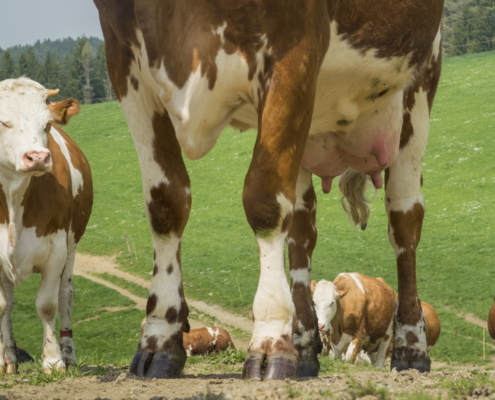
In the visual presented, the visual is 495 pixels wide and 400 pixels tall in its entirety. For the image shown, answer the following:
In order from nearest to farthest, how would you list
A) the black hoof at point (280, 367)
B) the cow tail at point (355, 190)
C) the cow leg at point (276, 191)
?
1. the black hoof at point (280, 367)
2. the cow leg at point (276, 191)
3. the cow tail at point (355, 190)

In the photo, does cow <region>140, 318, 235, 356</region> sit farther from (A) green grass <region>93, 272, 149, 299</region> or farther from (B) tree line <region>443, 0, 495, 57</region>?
(B) tree line <region>443, 0, 495, 57</region>

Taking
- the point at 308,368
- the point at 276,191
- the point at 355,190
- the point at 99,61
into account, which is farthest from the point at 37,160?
the point at 99,61

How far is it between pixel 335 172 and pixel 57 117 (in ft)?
8.48

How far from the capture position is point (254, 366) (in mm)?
4418

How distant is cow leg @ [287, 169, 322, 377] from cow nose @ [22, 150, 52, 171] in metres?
2.07

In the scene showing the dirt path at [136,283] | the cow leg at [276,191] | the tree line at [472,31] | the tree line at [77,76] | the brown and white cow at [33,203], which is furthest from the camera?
the tree line at [77,76]

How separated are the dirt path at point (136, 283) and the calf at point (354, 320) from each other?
6.14 feet

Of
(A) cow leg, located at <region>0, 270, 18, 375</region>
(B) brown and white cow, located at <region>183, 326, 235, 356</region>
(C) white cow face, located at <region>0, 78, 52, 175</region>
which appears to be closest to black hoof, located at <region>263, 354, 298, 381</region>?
(A) cow leg, located at <region>0, 270, 18, 375</region>

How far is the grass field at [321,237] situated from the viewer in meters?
20.9

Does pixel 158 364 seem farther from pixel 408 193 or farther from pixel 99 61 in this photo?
pixel 99 61

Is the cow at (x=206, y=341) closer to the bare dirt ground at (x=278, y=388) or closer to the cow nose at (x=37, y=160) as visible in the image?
the cow nose at (x=37, y=160)

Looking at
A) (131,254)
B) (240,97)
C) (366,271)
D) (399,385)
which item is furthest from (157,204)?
(131,254)

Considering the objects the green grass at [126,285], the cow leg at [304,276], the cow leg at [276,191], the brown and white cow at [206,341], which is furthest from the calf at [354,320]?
the cow leg at [276,191]

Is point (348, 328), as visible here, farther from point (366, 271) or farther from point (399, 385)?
point (399, 385)
